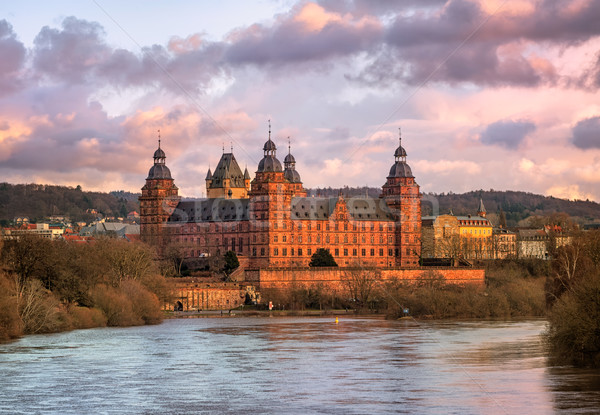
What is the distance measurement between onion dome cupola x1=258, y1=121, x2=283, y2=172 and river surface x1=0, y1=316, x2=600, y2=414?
6947 cm

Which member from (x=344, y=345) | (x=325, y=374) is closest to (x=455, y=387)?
(x=325, y=374)

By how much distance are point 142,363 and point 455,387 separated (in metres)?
19.8

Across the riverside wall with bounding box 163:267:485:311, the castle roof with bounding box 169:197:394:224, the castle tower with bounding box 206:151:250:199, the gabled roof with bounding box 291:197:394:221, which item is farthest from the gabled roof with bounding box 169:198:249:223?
the riverside wall with bounding box 163:267:485:311

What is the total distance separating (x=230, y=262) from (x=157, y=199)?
2655 centimetres

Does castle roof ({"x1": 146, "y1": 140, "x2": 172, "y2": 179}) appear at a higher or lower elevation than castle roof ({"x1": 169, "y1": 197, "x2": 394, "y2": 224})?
higher

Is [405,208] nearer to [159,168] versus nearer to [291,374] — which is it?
[159,168]

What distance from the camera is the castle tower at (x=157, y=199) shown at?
170 meters

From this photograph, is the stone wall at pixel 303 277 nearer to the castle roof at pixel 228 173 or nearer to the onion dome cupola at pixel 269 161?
the onion dome cupola at pixel 269 161

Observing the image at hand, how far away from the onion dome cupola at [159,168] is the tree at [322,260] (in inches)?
1274

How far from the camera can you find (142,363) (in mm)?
64688

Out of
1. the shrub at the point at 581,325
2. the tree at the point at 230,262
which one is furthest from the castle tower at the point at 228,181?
the shrub at the point at 581,325

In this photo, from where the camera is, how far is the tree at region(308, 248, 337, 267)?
14788 centimetres

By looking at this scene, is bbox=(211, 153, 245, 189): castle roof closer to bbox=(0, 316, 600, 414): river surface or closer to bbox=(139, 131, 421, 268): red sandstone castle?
bbox=(139, 131, 421, 268): red sandstone castle

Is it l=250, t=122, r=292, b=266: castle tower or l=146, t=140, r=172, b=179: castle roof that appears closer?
l=250, t=122, r=292, b=266: castle tower
